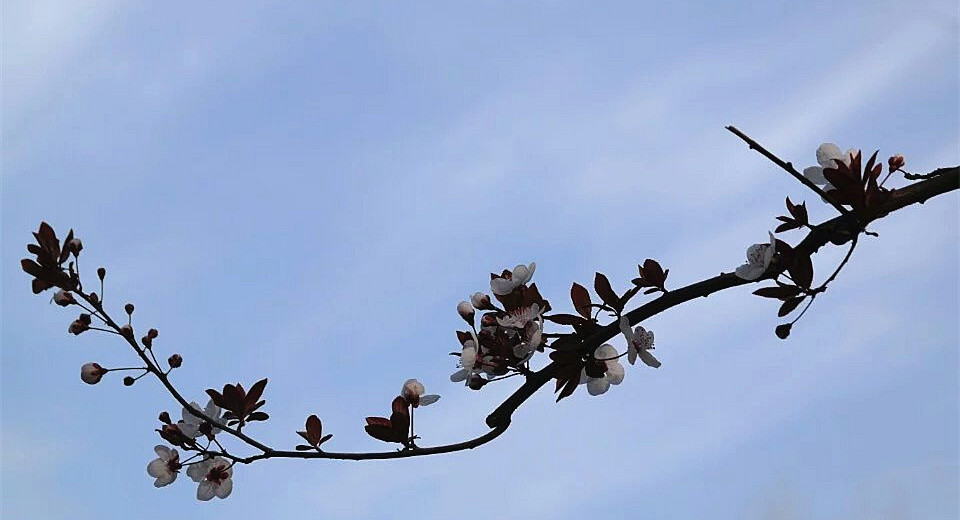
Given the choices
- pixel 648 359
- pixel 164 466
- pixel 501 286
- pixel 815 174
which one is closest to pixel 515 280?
pixel 501 286

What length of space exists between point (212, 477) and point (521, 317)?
957mm

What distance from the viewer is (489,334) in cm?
239

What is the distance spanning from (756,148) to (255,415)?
1.46 meters

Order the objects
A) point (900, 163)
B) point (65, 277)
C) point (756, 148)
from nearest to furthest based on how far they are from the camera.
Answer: point (756, 148) < point (900, 163) < point (65, 277)

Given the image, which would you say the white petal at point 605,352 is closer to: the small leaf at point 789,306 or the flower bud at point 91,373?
the small leaf at point 789,306

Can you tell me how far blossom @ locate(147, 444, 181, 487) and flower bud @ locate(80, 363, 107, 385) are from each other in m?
0.25

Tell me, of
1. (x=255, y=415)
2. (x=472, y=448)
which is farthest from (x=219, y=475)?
(x=472, y=448)

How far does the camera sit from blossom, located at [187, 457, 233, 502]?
2.54 m

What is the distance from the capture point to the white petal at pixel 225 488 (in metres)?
2.54

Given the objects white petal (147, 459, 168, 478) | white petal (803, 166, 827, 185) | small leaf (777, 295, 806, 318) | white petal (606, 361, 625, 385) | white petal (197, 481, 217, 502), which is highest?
white petal (803, 166, 827, 185)

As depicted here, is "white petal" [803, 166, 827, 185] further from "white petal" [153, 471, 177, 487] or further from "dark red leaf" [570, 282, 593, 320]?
"white petal" [153, 471, 177, 487]

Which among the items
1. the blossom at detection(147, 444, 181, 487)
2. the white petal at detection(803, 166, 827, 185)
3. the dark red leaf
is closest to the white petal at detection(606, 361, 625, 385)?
the dark red leaf

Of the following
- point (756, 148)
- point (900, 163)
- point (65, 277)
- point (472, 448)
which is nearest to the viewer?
point (756, 148)

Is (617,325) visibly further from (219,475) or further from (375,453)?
(219,475)
